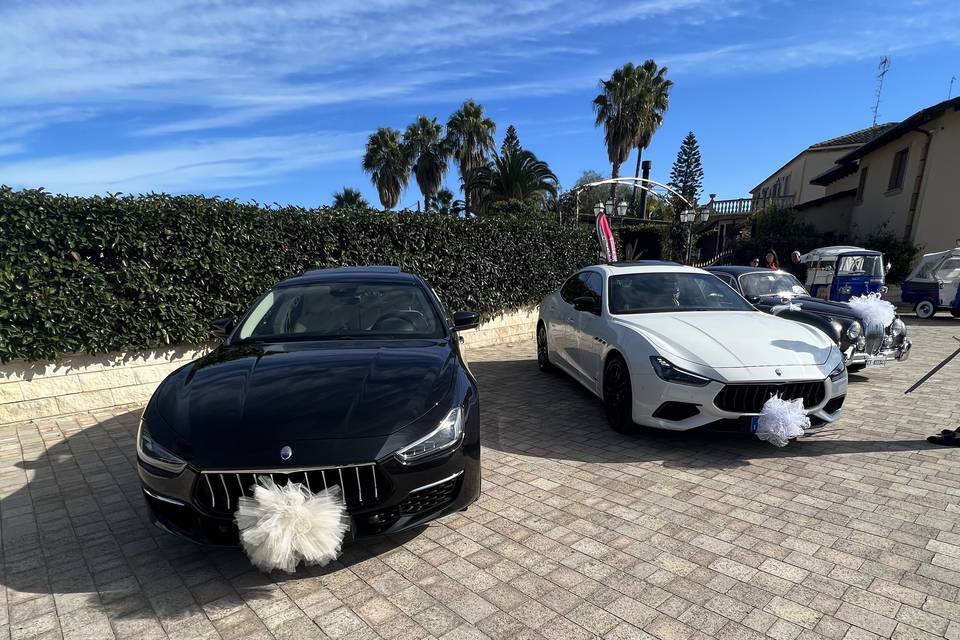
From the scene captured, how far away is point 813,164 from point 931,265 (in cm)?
1962

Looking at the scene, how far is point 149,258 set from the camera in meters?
5.65

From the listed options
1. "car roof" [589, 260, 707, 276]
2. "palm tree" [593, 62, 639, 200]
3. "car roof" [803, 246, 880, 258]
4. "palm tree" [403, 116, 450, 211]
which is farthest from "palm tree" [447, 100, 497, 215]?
"car roof" [589, 260, 707, 276]

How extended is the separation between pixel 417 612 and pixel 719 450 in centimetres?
300

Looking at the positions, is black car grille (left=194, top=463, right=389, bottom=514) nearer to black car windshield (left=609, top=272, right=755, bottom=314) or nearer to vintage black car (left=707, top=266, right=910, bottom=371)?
black car windshield (left=609, top=272, right=755, bottom=314)

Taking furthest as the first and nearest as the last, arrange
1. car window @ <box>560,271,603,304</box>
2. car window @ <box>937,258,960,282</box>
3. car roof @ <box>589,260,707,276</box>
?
1. car window @ <box>937,258,960,282</box>
2. car window @ <box>560,271,603,304</box>
3. car roof @ <box>589,260,707,276</box>

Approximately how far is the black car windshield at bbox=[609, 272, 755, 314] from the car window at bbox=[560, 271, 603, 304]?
24 cm

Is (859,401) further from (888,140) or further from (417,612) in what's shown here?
(888,140)

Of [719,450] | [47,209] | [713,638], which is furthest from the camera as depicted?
[47,209]

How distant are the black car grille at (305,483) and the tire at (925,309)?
16.6 m

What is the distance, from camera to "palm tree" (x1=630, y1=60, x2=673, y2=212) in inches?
1091

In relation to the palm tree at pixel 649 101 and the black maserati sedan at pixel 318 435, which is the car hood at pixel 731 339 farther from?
the palm tree at pixel 649 101

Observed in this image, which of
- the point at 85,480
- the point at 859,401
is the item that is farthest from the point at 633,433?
the point at 85,480

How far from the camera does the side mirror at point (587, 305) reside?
524 centimetres

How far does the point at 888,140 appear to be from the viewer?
701 inches
